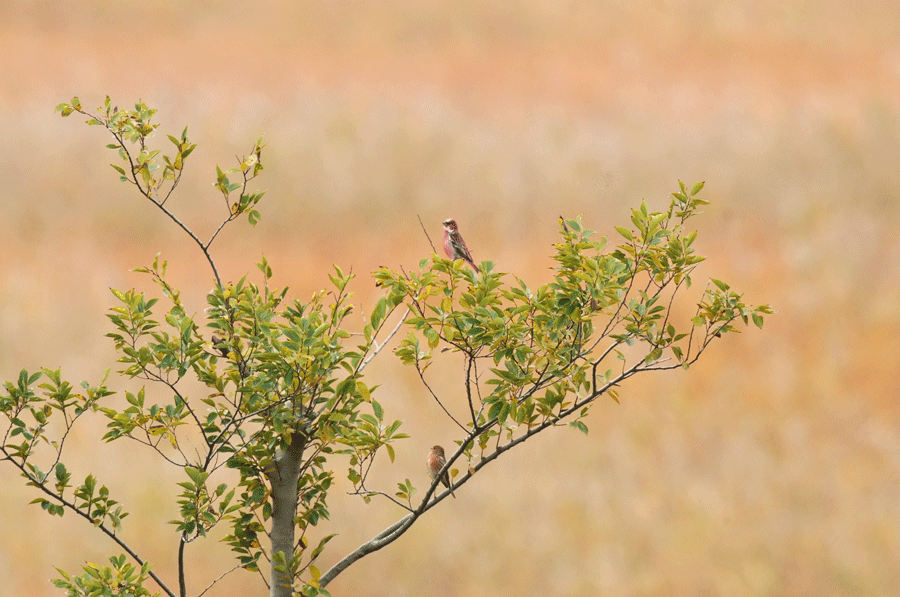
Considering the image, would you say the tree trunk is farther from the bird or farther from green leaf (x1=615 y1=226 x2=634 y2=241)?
the bird

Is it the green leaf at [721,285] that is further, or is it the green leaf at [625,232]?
the green leaf at [721,285]

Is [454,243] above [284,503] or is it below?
above

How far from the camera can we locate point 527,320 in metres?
5.54

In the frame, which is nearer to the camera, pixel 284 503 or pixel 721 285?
pixel 721 285

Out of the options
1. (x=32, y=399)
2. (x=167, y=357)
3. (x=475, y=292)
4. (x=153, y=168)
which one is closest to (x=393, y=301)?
(x=475, y=292)

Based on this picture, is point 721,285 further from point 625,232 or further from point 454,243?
point 454,243

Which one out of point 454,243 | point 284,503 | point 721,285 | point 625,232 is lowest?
point 284,503

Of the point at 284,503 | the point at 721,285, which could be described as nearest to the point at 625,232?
the point at 721,285

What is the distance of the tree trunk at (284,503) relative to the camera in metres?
5.63

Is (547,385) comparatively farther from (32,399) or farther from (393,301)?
Answer: (32,399)

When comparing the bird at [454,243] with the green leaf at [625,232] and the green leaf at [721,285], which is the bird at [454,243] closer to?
the green leaf at [625,232]

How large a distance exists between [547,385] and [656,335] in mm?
877

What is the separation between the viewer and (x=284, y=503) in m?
5.66

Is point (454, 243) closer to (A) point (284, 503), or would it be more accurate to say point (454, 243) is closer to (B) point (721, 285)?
(B) point (721, 285)
